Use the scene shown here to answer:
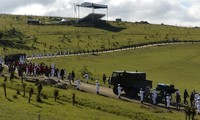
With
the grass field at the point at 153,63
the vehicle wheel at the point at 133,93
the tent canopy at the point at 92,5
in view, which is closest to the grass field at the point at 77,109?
the vehicle wheel at the point at 133,93

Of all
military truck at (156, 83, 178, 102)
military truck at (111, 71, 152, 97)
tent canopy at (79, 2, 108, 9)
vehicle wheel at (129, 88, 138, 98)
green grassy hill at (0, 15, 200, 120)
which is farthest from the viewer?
tent canopy at (79, 2, 108, 9)

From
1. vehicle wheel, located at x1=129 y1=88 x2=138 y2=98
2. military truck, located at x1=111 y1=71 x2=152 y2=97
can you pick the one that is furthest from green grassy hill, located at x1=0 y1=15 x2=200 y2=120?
military truck, located at x1=111 y1=71 x2=152 y2=97

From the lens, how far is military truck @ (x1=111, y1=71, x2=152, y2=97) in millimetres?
45250

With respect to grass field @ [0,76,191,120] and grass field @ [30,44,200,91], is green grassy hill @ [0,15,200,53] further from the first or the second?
grass field @ [0,76,191,120]

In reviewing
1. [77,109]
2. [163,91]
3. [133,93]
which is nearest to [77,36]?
[133,93]

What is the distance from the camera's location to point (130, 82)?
46.0 metres

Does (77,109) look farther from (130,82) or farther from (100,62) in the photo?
(100,62)

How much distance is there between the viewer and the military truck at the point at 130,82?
4525 centimetres

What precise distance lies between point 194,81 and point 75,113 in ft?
131

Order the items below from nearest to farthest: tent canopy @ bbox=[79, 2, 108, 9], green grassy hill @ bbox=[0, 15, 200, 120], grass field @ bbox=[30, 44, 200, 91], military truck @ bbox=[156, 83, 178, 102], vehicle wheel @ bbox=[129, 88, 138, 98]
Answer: green grassy hill @ bbox=[0, 15, 200, 120] → military truck @ bbox=[156, 83, 178, 102] → vehicle wheel @ bbox=[129, 88, 138, 98] → grass field @ bbox=[30, 44, 200, 91] → tent canopy @ bbox=[79, 2, 108, 9]

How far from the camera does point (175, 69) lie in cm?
8225

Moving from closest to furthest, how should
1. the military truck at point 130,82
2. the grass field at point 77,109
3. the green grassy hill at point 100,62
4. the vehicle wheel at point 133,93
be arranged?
the grass field at point 77,109, the green grassy hill at point 100,62, the vehicle wheel at point 133,93, the military truck at point 130,82

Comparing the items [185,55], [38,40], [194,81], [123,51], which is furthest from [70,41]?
[194,81]

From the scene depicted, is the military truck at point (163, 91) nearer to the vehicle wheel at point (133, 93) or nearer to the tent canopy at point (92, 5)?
the vehicle wheel at point (133, 93)
